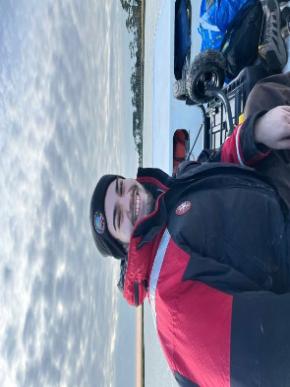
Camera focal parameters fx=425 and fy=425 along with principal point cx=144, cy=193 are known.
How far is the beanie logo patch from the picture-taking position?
1.42 metres

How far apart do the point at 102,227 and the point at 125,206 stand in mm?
108

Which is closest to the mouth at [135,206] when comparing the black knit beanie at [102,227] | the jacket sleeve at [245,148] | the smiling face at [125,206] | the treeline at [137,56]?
the smiling face at [125,206]

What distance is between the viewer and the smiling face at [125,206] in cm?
136

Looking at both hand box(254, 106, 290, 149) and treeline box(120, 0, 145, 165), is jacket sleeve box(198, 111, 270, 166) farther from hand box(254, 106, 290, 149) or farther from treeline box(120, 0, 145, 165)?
treeline box(120, 0, 145, 165)

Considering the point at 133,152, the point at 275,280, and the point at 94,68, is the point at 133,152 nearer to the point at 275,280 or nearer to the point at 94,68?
the point at 94,68

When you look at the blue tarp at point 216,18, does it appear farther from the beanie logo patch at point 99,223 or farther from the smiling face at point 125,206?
the beanie logo patch at point 99,223

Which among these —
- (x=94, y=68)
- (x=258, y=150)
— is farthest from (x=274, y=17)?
(x=94, y=68)

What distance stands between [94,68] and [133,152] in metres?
1.29

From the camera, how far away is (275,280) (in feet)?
3.86

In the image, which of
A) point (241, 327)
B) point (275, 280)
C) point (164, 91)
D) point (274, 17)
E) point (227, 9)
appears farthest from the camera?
point (164, 91)

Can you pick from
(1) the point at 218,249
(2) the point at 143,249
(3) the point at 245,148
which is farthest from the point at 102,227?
(3) the point at 245,148

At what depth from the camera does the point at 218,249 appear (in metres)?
1.14

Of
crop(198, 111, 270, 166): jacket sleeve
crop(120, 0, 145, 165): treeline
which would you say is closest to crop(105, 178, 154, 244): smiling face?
crop(198, 111, 270, 166): jacket sleeve

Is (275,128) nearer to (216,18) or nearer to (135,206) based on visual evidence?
(135,206)
